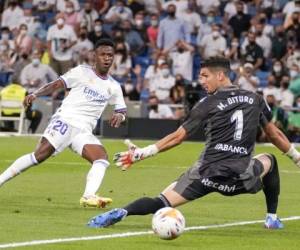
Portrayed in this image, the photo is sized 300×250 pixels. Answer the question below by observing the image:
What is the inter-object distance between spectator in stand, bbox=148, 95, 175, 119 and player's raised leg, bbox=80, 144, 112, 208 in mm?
16456

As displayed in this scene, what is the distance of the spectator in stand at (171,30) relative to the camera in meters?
32.5

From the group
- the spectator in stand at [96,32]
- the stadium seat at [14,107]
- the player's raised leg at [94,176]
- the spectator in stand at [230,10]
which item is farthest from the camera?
the spectator in stand at [230,10]

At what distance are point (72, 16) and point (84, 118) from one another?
20279mm

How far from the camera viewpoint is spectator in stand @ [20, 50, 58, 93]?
1265 inches

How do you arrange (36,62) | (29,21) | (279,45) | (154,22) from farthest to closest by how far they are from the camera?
1. (29,21)
2. (154,22)
3. (36,62)
4. (279,45)

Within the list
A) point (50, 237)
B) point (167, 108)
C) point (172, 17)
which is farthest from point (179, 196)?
point (172, 17)

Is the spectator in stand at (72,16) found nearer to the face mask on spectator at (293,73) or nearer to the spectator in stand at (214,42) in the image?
the spectator in stand at (214,42)

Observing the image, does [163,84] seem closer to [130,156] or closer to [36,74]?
[36,74]

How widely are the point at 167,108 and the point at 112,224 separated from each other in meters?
19.2

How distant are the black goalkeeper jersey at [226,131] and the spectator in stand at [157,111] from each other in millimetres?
19252

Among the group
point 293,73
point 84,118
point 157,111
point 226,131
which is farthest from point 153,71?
point 226,131

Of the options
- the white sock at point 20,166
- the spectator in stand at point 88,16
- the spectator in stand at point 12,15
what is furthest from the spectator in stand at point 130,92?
the white sock at point 20,166

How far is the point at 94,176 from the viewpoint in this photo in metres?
13.8

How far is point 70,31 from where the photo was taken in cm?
3291
